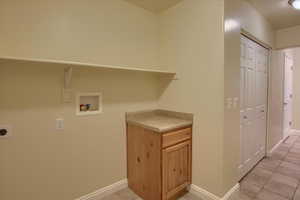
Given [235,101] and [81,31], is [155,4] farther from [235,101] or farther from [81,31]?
[235,101]

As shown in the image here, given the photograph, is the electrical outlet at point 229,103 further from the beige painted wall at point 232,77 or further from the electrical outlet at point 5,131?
the electrical outlet at point 5,131

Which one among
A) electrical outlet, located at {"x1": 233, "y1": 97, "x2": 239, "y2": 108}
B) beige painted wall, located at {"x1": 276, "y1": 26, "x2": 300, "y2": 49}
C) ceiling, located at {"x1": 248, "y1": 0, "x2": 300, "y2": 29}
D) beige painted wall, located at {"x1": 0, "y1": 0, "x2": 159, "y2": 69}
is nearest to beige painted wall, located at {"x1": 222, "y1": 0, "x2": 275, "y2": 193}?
electrical outlet, located at {"x1": 233, "y1": 97, "x2": 239, "y2": 108}

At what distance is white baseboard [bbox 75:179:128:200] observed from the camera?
1.83 meters

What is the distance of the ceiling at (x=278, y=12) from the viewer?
2140 millimetres

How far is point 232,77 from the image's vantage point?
71.6 inches

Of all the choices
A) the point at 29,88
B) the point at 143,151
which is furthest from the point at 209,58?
the point at 29,88

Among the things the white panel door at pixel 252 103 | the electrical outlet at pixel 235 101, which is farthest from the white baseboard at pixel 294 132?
the electrical outlet at pixel 235 101

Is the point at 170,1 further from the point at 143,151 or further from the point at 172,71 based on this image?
the point at 143,151

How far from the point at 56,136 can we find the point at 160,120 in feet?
3.80

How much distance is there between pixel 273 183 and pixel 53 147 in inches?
109

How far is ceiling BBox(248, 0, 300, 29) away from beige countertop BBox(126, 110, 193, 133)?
69.2 inches

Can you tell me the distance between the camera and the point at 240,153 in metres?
2.18

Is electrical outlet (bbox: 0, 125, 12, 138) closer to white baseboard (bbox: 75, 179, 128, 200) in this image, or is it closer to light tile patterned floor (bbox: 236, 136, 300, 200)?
white baseboard (bbox: 75, 179, 128, 200)

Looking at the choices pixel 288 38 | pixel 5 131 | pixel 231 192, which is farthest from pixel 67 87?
pixel 288 38
